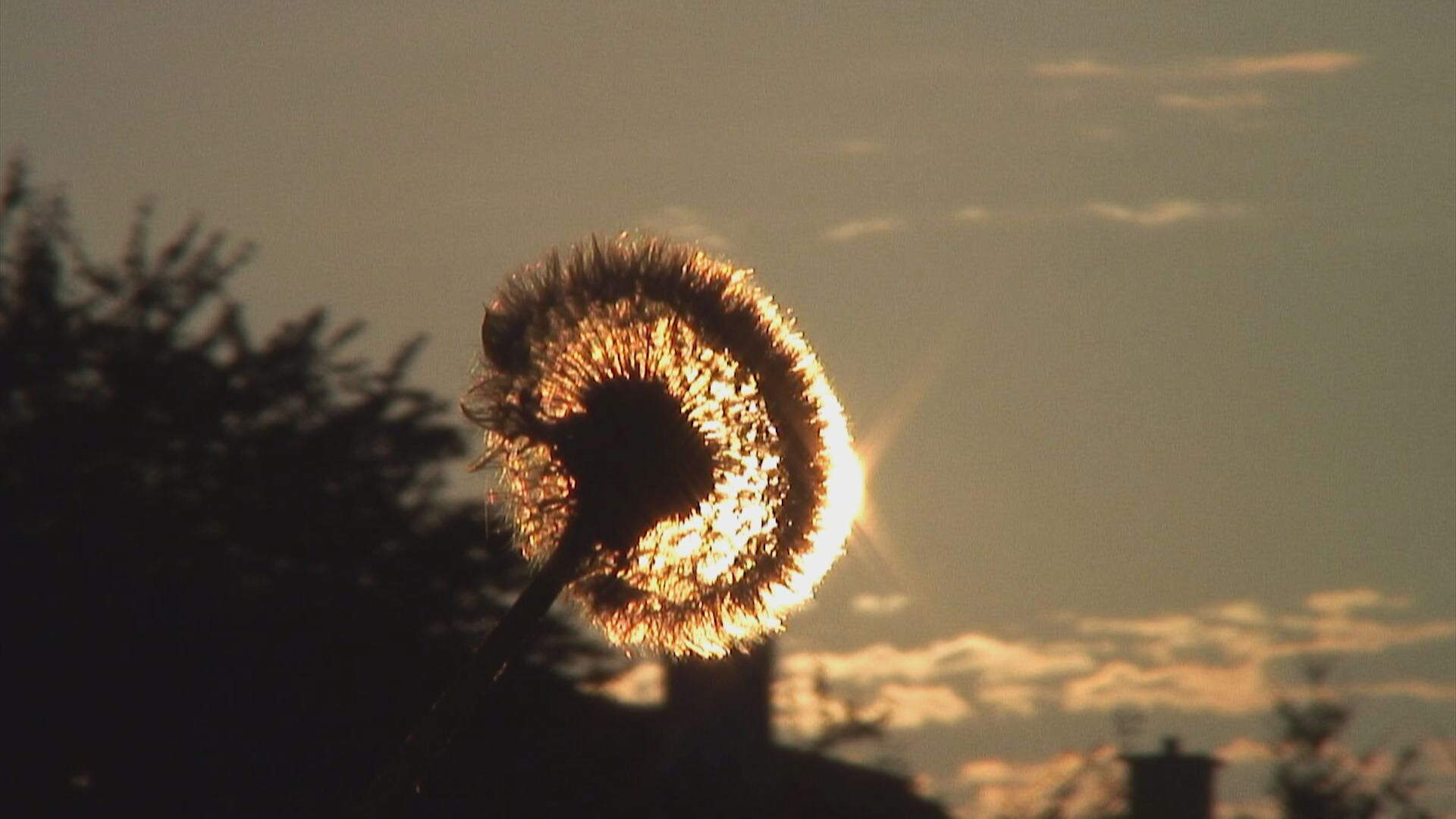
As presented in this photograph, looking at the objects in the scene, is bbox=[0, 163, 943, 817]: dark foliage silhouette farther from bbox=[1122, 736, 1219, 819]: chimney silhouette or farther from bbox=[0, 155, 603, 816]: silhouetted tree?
bbox=[1122, 736, 1219, 819]: chimney silhouette

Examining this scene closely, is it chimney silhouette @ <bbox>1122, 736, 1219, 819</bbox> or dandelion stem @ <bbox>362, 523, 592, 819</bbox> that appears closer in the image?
dandelion stem @ <bbox>362, 523, 592, 819</bbox>

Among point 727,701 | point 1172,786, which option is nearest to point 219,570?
point 727,701

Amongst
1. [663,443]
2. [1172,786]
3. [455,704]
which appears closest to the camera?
[455,704]

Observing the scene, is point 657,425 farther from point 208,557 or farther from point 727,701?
point 727,701

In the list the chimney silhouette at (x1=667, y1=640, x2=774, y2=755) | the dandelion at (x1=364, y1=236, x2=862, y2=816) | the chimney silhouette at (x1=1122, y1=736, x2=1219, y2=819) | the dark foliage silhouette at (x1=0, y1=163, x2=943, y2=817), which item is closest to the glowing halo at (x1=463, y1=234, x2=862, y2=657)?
the dandelion at (x1=364, y1=236, x2=862, y2=816)

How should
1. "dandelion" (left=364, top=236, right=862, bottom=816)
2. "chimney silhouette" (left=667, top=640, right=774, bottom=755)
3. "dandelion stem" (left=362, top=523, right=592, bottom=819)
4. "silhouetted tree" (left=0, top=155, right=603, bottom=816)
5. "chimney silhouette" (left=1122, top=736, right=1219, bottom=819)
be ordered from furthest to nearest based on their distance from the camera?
1. "chimney silhouette" (left=1122, top=736, right=1219, bottom=819)
2. "chimney silhouette" (left=667, top=640, right=774, bottom=755)
3. "silhouetted tree" (left=0, top=155, right=603, bottom=816)
4. "dandelion" (left=364, top=236, right=862, bottom=816)
5. "dandelion stem" (left=362, top=523, right=592, bottom=819)

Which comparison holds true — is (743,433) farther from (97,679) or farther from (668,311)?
(97,679)

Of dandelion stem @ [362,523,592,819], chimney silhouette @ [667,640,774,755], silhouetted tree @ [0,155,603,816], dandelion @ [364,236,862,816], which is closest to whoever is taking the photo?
dandelion stem @ [362,523,592,819]
